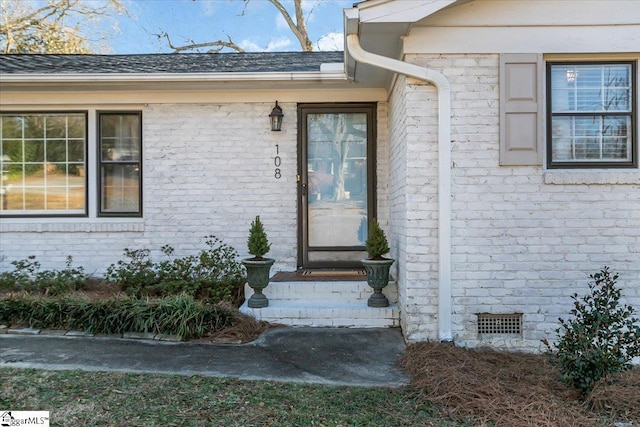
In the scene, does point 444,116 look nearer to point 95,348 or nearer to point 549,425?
point 549,425

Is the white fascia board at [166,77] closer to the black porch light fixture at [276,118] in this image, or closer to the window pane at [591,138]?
the black porch light fixture at [276,118]

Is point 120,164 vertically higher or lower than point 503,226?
higher

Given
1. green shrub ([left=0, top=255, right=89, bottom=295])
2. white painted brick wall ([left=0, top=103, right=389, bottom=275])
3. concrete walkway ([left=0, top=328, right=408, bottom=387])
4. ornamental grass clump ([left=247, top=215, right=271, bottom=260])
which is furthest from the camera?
white painted brick wall ([left=0, top=103, right=389, bottom=275])

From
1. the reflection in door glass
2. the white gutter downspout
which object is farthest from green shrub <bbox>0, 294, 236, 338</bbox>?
the white gutter downspout

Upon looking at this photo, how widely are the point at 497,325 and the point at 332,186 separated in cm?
293

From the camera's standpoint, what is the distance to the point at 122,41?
1625 cm

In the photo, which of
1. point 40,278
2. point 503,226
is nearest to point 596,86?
point 503,226

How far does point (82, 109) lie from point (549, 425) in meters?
6.62

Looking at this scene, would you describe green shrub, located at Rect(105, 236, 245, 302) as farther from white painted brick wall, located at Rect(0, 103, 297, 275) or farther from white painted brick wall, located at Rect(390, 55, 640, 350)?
white painted brick wall, located at Rect(390, 55, 640, 350)

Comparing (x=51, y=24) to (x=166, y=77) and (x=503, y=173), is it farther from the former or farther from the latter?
(x=503, y=173)

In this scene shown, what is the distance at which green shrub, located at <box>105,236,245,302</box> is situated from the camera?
18.2ft

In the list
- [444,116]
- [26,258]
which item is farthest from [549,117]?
[26,258]

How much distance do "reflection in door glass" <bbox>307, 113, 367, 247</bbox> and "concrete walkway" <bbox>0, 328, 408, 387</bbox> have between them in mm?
1759

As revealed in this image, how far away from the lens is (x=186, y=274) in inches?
230
